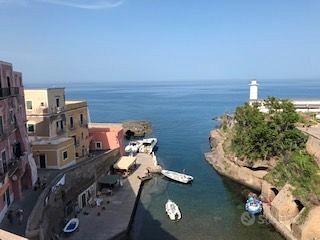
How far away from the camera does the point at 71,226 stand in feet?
103

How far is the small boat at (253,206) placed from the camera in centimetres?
3762

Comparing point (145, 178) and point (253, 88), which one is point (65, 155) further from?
point (253, 88)

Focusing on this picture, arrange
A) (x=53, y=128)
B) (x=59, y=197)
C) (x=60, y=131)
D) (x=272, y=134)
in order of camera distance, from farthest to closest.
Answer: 1. (x=272, y=134)
2. (x=60, y=131)
3. (x=53, y=128)
4. (x=59, y=197)

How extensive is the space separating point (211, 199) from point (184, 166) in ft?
48.2

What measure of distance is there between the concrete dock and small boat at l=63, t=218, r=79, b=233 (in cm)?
42

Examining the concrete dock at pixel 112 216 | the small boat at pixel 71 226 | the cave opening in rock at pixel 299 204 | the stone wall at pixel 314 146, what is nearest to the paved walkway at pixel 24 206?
the small boat at pixel 71 226

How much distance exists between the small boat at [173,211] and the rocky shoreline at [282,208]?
30.5 feet

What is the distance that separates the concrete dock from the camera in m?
31.3

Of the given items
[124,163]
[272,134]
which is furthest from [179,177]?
[272,134]

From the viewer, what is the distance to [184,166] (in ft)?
185

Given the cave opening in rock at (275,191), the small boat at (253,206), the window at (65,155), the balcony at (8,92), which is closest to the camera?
the balcony at (8,92)

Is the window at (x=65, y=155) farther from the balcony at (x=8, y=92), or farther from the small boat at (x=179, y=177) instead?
the small boat at (x=179, y=177)

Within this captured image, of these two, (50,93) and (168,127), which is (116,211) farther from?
(168,127)

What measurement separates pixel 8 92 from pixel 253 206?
27.2 m
